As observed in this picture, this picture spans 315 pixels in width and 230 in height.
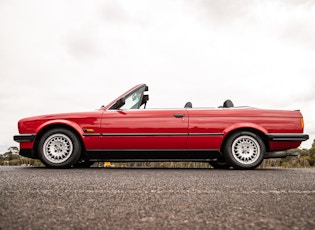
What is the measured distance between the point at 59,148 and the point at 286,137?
402 cm

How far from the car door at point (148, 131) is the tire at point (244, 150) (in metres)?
0.80

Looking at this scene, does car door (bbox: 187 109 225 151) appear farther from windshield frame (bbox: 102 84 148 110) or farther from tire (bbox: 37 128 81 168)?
tire (bbox: 37 128 81 168)

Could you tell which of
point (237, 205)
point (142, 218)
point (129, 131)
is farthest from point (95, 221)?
point (129, 131)

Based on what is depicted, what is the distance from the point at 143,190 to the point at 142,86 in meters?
3.81

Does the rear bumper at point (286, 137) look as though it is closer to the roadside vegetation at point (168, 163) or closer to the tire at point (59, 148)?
the roadside vegetation at point (168, 163)

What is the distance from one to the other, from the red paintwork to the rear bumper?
6cm

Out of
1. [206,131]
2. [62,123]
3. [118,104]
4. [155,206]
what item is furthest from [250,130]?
[155,206]

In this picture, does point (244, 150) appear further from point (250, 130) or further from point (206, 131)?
point (206, 131)

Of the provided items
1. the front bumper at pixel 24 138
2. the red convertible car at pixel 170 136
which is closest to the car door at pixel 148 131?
the red convertible car at pixel 170 136

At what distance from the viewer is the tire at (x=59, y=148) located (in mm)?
5828

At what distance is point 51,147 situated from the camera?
19.3 ft

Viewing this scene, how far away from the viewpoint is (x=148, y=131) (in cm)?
583

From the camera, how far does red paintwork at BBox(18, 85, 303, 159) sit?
19.1 feet

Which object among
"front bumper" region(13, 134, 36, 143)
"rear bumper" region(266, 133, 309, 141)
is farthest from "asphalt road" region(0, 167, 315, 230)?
"front bumper" region(13, 134, 36, 143)
